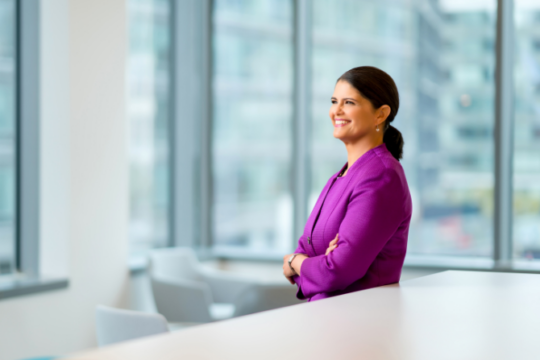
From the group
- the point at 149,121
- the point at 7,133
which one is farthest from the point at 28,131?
the point at 149,121

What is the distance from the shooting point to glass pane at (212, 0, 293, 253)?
4.96 meters

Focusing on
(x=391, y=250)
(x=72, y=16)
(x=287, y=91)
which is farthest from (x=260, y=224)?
(x=391, y=250)

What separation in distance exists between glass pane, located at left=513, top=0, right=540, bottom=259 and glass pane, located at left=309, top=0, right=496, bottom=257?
0.18 m

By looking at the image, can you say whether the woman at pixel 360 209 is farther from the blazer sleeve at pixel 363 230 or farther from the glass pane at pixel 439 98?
the glass pane at pixel 439 98

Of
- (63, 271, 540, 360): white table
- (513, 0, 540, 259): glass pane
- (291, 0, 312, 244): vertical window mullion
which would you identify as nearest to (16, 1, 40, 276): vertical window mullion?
(291, 0, 312, 244): vertical window mullion

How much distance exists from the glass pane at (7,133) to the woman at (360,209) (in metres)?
2.23

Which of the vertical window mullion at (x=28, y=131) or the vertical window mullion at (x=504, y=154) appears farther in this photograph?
the vertical window mullion at (x=504, y=154)

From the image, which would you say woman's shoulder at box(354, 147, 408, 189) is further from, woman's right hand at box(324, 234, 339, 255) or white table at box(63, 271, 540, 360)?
white table at box(63, 271, 540, 360)

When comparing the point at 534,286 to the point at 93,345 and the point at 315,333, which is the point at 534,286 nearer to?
the point at 315,333

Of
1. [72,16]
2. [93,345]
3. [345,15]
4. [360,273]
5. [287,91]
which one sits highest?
[345,15]

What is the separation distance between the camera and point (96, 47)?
12.0 ft

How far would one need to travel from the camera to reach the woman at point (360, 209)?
1616 millimetres

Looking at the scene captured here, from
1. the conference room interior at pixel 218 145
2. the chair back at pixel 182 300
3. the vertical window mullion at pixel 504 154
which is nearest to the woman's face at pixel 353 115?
the conference room interior at pixel 218 145

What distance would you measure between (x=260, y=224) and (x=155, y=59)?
1.64 meters
